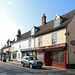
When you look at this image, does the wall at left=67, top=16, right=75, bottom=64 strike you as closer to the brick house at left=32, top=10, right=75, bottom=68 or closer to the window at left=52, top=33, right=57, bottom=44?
the brick house at left=32, top=10, right=75, bottom=68

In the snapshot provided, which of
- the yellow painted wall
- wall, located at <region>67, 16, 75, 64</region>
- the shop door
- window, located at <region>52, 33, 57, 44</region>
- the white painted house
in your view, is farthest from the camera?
the white painted house

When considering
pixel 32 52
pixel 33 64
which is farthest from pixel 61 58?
pixel 32 52

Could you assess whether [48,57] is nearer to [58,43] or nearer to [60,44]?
[58,43]

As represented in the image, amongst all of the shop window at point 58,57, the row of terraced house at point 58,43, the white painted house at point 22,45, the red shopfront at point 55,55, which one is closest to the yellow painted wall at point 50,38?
the row of terraced house at point 58,43

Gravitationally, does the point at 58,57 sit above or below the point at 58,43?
below

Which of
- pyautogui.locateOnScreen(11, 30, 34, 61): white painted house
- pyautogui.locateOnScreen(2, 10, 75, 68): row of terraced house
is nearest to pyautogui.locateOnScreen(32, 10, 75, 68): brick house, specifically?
pyautogui.locateOnScreen(2, 10, 75, 68): row of terraced house

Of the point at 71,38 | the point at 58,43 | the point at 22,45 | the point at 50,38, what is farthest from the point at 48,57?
the point at 22,45

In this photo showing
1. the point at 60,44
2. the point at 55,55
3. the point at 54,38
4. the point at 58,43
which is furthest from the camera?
the point at 54,38

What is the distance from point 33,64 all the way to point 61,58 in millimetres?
4601

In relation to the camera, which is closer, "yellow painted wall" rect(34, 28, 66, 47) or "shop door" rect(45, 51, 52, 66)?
"yellow painted wall" rect(34, 28, 66, 47)

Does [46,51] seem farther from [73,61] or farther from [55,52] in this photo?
[73,61]

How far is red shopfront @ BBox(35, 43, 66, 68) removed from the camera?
18.6 m

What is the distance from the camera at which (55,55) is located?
67.6 ft

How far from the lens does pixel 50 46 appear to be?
826 inches
